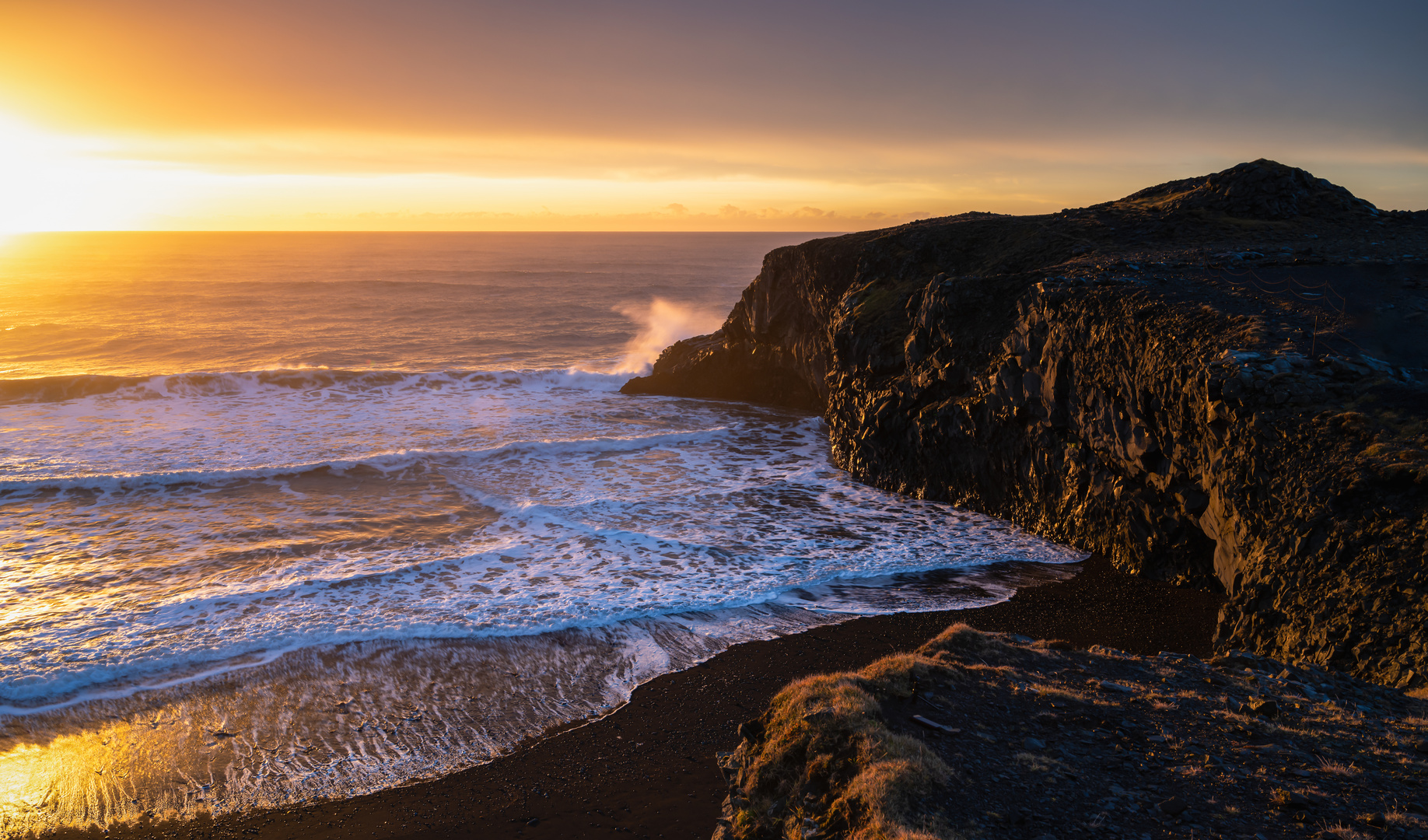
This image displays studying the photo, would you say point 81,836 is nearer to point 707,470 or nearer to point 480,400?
point 707,470

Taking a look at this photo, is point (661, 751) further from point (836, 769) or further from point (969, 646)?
point (969, 646)

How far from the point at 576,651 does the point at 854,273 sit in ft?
65.1

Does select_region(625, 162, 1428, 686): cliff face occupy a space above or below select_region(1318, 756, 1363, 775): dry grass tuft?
above

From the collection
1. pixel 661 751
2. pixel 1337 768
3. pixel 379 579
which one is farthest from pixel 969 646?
pixel 379 579

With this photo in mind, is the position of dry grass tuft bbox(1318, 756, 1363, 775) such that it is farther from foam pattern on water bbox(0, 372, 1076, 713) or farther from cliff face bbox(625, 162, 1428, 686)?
foam pattern on water bbox(0, 372, 1076, 713)

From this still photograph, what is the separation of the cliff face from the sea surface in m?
2.13

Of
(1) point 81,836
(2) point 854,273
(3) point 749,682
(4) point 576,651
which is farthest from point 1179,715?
(2) point 854,273

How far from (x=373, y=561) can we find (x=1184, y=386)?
1726 centimetres

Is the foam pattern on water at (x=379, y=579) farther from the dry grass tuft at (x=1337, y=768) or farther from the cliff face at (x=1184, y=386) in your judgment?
the dry grass tuft at (x=1337, y=768)

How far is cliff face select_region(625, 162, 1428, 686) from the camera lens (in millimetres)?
10406

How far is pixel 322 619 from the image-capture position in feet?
45.6

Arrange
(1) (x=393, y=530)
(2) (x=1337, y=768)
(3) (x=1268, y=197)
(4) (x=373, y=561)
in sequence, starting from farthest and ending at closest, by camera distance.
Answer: (3) (x=1268, y=197) → (1) (x=393, y=530) → (4) (x=373, y=561) → (2) (x=1337, y=768)

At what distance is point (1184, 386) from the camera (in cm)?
1377

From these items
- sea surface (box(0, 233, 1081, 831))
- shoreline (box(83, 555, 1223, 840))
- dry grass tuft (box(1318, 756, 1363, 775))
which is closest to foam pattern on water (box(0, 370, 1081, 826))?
sea surface (box(0, 233, 1081, 831))
